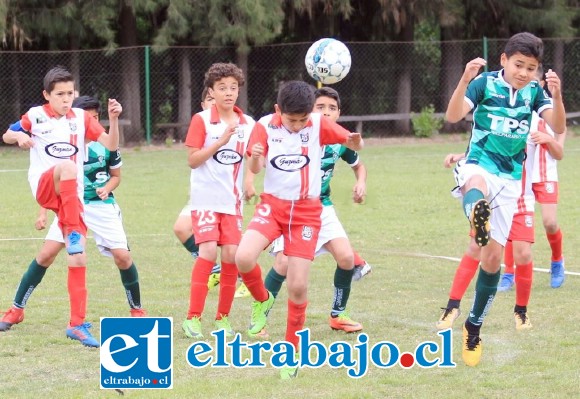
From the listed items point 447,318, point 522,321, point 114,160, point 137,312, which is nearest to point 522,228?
point 522,321

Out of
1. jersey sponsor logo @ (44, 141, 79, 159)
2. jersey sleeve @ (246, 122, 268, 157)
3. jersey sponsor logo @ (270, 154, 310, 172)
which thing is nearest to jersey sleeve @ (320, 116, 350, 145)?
jersey sponsor logo @ (270, 154, 310, 172)

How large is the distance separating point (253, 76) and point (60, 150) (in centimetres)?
1767

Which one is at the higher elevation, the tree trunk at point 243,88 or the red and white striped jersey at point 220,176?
the red and white striped jersey at point 220,176

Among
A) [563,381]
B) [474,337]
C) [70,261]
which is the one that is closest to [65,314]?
[70,261]

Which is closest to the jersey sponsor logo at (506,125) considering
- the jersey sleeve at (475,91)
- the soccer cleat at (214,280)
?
the jersey sleeve at (475,91)

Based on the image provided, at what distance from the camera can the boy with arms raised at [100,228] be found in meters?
6.99

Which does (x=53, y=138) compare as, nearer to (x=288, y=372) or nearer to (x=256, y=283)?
(x=256, y=283)

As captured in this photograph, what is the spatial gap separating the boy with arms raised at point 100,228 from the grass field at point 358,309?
10.8 inches

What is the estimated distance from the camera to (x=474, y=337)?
6.07 m

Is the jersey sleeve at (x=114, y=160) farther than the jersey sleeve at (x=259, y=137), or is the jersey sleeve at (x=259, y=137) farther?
the jersey sleeve at (x=114, y=160)

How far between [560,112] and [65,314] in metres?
3.52

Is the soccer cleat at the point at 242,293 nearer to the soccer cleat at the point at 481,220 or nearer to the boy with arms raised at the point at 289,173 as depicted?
the boy with arms raised at the point at 289,173

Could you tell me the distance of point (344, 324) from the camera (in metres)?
6.96

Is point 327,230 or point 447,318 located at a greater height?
point 327,230
